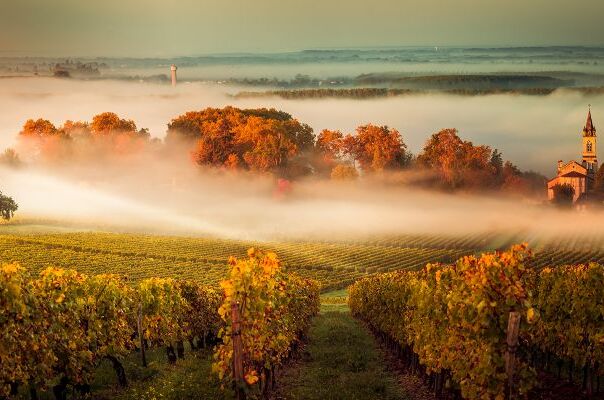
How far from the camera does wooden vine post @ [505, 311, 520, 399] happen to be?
923 cm

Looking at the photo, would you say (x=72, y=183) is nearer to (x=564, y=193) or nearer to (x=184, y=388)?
(x=564, y=193)

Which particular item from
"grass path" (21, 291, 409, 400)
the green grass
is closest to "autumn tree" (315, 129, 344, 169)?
the green grass

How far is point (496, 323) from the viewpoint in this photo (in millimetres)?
10430

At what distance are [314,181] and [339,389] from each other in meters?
60.0

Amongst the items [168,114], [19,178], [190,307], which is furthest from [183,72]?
[190,307]

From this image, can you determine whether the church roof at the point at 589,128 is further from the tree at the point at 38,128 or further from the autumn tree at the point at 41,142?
the tree at the point at 38,128

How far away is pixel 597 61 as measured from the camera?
80.8 m

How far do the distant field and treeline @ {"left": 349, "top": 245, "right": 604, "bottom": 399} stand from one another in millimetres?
28205

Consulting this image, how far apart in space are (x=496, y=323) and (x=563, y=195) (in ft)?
201

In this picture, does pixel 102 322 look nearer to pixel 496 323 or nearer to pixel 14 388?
pixel 14 388

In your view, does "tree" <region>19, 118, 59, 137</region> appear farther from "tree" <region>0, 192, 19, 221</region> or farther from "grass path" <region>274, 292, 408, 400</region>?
"grass path" <region>274, 292, 408, 400</region>

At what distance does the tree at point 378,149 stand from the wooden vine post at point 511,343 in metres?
61.9

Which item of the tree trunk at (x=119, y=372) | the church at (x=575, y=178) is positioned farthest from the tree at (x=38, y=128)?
the tree trunk at (x=119, y=372)

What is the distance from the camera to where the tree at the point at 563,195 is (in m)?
68.1
